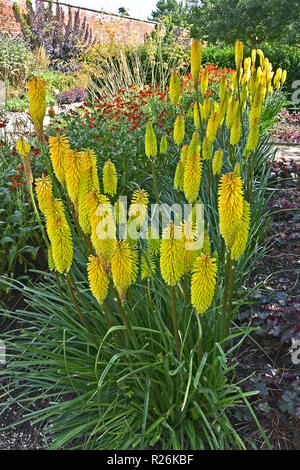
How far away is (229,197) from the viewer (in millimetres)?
1187

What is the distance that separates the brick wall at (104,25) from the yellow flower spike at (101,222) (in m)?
8.59

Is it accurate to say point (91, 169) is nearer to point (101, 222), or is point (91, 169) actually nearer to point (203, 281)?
point (101, 222)

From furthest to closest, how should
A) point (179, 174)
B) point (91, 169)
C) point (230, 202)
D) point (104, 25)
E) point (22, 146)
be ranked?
point (104, 25) < point (179, 174) < point (22, 146) < point (91, 169) < point (230, 202)

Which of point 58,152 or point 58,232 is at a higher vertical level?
point 58,152

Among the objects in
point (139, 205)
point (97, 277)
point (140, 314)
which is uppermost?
point (139, 205)

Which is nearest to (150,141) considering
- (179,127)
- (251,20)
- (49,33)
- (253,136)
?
(179,127)

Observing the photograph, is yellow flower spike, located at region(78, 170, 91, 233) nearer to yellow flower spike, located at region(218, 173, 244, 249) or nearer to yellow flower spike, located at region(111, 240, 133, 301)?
yellow flower spike, located at region(111, 240, 133, 301)

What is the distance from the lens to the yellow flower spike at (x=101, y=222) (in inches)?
47.9

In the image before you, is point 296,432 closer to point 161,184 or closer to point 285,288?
point 285,288

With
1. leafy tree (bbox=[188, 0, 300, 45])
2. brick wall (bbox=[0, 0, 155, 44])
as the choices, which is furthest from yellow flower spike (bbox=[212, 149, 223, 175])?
leafy tree (bbox=[188, 0, 300, 45])

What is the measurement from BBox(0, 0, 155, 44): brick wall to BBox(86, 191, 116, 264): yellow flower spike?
8590 mm

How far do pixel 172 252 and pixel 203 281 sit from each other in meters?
0.14

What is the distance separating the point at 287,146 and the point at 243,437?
234 inches

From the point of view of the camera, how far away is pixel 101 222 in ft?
4.00
